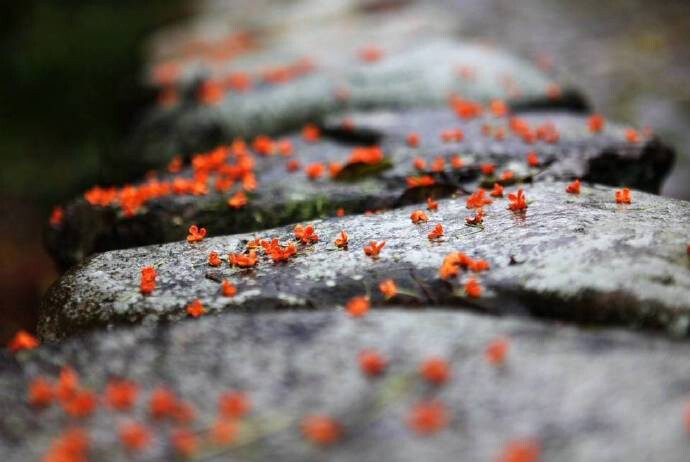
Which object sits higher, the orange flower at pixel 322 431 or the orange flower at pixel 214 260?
the orange flower at pixel 214 260

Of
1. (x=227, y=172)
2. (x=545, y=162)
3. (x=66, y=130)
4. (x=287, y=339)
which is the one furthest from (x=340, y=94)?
(x=66, y=130)

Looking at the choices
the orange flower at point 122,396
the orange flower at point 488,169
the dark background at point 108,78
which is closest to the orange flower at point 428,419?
the orange flower at point 122,396

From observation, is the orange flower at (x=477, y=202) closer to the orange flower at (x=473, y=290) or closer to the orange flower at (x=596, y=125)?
the orange flower at (x=473, y=290)

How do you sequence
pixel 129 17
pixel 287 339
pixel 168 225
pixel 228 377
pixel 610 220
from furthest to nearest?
pixel 129 17 < pixel 168 225 < pixel 610 220 < pixel 287 339 < pixel 228 377

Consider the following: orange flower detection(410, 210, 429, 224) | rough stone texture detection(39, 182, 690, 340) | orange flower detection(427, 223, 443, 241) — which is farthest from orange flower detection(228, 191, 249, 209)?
orange flower detection(427, 223, 443, 241)

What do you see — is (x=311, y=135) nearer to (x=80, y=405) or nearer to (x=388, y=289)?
(x=388, y=289)

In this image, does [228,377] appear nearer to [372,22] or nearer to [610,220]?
Answer: [610,220]
